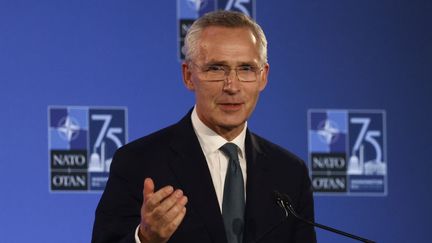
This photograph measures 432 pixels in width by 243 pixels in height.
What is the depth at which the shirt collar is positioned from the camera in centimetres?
233

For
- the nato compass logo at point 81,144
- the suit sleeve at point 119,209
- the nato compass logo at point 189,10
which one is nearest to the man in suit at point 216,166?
the suit sleeve at point 119,209

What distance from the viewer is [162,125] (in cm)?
351

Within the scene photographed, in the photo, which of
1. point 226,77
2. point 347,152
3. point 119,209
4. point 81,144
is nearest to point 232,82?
point 226,77

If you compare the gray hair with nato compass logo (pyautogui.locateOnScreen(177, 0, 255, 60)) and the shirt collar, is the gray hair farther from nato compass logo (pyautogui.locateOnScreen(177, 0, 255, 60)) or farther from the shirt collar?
nato compass logo (pyautogui.locateOnScreen(177, 0, 255, 60))

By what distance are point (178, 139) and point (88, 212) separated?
1156 millimetres

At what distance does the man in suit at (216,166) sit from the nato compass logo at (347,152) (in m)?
1.26

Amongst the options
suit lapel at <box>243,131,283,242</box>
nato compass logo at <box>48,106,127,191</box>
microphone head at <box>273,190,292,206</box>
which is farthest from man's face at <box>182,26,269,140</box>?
nato compass logo at <box>48,106,127,191</box>

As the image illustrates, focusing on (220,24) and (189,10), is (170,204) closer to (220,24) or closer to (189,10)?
(220,24)

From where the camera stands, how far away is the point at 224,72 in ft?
Result: 7.43

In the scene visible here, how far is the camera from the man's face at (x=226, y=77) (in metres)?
2.26

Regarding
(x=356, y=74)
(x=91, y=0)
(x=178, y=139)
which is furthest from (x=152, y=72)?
(x=178, y=139)

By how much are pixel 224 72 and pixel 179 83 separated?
1.30 m
